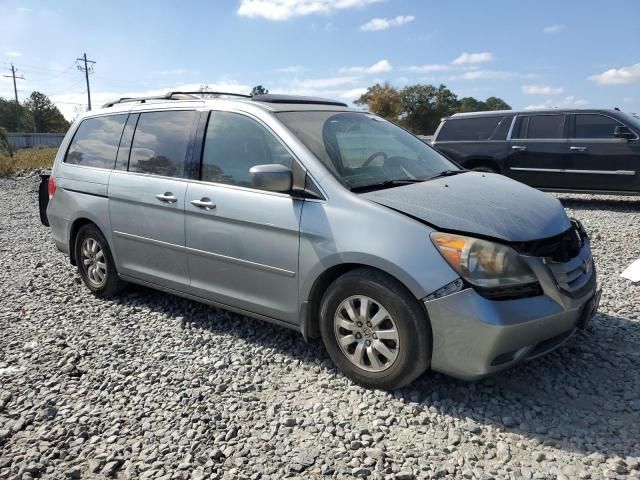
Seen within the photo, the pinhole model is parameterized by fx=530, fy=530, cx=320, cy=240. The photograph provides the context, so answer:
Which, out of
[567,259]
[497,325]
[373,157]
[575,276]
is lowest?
[497,325]

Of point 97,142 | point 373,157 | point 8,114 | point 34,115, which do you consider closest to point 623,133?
point 373,157

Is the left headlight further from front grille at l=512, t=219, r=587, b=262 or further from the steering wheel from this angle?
the steering wheel

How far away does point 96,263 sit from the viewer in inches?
202

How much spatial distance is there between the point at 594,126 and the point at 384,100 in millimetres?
53191

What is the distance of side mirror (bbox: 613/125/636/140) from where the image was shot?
373 inches

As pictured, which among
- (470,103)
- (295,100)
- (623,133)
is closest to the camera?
(295,100)

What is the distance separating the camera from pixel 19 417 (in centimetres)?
317

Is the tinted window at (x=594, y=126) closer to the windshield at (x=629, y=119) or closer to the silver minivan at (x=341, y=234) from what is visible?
the windshield at (x=629, y=119)

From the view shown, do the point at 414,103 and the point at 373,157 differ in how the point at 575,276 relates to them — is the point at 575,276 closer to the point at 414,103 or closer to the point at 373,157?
the point at 373,157

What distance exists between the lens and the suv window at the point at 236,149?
12.2ft

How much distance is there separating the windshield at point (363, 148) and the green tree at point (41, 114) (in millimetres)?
89035

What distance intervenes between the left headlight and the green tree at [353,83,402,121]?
195 ft

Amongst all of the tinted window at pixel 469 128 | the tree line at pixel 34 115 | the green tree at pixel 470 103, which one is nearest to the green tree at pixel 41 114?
the tree line at pixel 34 115

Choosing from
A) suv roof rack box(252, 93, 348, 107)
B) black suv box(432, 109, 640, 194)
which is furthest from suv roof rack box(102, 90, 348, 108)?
black suv box(432, 109, 640, 194)
